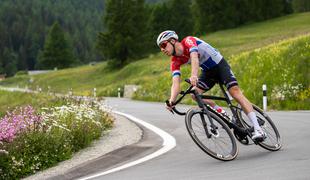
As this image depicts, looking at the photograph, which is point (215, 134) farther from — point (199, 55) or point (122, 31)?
point (122, 31)

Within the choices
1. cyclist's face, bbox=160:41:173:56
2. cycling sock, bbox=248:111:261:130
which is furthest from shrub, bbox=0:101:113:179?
cycling sock, bbox=248:111:261:130


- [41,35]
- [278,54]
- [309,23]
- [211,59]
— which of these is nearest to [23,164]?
[211,59]

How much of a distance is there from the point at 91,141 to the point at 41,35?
6981 inches

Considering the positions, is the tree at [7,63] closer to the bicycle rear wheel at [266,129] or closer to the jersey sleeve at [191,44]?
the bicycle rear wheel at [266,129]

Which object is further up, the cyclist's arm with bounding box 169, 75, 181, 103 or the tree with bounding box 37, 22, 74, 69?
the tree with bounding box 37, 22, 74, 69

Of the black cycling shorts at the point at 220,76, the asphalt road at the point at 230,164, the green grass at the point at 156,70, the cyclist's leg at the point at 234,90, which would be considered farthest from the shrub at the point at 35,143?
the green grass at the point at 156,70

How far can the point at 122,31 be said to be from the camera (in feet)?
222

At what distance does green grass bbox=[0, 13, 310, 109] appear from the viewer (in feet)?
97.1

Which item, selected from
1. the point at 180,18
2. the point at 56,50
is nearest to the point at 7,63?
the point at 56,50

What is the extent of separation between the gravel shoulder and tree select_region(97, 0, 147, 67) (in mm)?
56010

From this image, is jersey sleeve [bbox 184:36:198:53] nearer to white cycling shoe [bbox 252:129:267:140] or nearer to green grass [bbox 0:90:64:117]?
white cycling shoe [bbox 252:129:267:140]

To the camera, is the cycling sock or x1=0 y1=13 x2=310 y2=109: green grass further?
x1=0 y1=13 x2=310 y2=109: green grass

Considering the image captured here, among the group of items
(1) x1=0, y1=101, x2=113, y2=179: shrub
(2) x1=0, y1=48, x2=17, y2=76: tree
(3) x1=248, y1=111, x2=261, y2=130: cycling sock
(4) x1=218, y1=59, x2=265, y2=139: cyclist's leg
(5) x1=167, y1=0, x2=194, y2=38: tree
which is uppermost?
(5) x1=167, y1=0, x2=194, y2=38: tree

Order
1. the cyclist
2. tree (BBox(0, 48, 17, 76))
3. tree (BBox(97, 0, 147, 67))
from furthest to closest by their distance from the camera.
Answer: tree (BBox(0, 48, 17, 76)) < tree (BBox(97, 0, 147, 67)) < the cyclist
